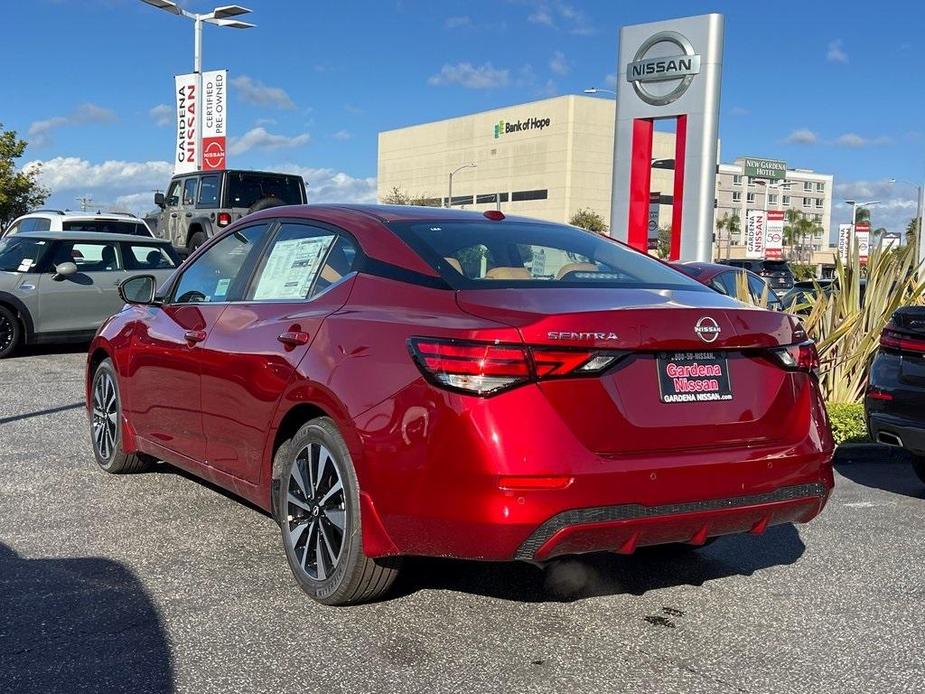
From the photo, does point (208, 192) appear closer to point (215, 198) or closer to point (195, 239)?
point (215, 198)

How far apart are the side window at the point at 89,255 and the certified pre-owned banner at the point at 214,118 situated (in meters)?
12.5

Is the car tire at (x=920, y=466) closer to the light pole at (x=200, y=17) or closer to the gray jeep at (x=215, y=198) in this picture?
the gray jeep at (x=215, y=198)

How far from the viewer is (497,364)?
3.48 m

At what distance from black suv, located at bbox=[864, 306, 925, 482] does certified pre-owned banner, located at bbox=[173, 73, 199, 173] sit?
2246 cm

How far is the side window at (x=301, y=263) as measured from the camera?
4.47 metres

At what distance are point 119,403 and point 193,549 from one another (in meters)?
1.55

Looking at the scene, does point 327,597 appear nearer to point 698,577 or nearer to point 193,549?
point 193,549

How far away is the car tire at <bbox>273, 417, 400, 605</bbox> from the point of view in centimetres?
397

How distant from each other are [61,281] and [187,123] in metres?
14.4

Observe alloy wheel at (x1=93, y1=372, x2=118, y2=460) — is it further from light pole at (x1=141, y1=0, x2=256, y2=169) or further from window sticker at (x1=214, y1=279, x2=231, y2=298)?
light pole at (x1=141, y1=0, x2=256, y2=169)

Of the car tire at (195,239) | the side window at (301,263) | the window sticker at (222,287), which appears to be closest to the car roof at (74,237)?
the car tire at (195,239)

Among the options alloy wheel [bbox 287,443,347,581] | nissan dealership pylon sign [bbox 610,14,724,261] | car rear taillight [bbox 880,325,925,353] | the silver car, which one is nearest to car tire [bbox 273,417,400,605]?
alloy wheel [bbox 287,443,347,581]

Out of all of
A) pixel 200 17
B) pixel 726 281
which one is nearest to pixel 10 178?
pixel 200 17

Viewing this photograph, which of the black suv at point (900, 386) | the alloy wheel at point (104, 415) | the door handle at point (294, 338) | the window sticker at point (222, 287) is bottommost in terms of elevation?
the alloy wheel at point (104, 415)
